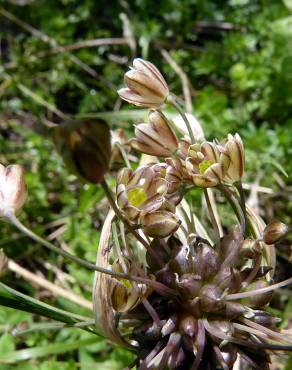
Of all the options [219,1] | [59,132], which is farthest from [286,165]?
[59,132]

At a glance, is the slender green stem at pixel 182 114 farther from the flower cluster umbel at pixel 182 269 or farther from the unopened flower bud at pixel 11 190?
the unopened flower bud at pixel 11 190

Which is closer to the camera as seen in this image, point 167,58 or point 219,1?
point 167,58

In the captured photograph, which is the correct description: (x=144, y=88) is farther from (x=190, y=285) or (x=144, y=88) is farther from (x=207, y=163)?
(x=190, y=285)

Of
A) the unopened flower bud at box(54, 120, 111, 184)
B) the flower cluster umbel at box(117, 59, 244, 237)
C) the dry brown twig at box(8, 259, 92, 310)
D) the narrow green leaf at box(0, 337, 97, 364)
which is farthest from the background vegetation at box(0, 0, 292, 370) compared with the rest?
the unopened flower bud at box(54, 120, 111, 184)

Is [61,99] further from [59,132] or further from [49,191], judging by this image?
[59,132]

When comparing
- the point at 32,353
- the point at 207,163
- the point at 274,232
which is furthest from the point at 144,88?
the point at 32,353
